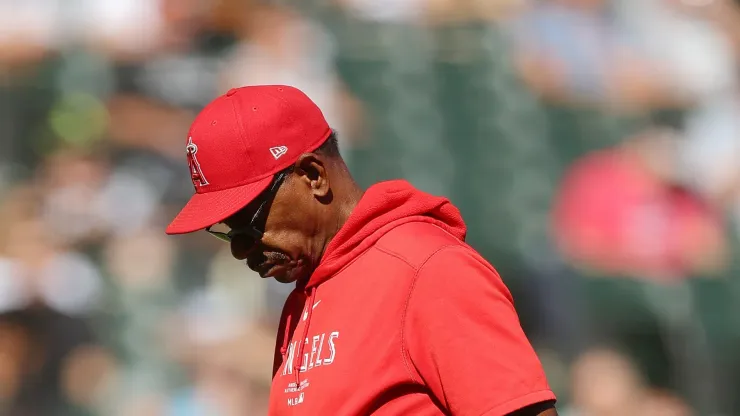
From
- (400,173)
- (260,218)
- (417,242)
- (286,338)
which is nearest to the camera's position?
(417,242)

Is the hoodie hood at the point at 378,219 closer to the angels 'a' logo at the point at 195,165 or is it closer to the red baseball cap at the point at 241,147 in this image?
the red baseball cap at the point at 241,147

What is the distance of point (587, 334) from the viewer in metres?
5.19

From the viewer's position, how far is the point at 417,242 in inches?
65.8

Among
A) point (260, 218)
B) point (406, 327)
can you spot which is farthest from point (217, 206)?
point (406, 327)

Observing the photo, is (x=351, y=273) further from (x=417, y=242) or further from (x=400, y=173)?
(x=400, y=173)

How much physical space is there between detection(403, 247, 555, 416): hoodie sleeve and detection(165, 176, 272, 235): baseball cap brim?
0.33 meters

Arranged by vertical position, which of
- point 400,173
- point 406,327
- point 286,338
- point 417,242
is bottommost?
point 400,173

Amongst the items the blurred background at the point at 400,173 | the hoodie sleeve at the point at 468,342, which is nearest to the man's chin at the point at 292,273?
the hoodie sleeve at the point at 468,342

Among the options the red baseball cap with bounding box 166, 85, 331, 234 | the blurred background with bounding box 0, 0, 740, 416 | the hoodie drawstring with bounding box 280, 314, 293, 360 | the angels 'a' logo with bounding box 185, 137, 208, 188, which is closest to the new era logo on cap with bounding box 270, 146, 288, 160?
the red baseball cap with bounding box 166, 85, 331, 234

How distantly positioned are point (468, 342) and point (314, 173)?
447 millimetres

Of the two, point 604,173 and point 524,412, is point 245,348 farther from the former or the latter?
point 524,412

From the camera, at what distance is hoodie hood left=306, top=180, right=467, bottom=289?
1.75 m

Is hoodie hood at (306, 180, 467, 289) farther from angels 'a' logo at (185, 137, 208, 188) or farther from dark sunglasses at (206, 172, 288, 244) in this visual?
angels 'a' logo at (185, 137, 208, 188)

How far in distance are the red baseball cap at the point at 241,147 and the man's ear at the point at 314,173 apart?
2cm
